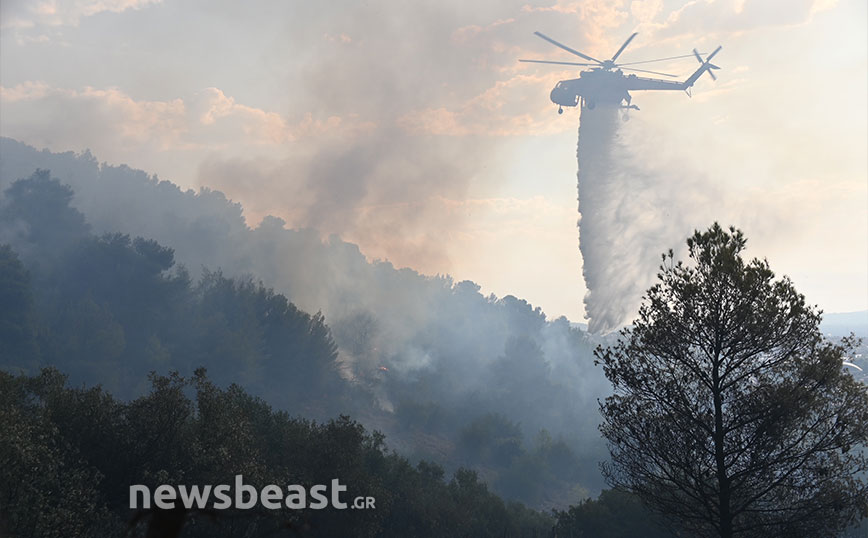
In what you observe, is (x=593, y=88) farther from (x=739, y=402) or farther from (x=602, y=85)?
(x=739, y=402)

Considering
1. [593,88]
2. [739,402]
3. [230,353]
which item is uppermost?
[593,88]

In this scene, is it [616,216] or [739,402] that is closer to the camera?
[739,402]

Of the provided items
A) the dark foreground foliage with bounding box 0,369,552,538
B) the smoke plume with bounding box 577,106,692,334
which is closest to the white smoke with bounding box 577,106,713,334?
the smoke plume with bounding box 577,106,692,334

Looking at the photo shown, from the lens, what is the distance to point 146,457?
1323 inches

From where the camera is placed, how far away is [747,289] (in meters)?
21.9

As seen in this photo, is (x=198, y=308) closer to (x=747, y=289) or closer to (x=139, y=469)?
(x=139, y=469)

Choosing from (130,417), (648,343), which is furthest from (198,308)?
(648,343)

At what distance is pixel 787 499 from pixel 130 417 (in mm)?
32774

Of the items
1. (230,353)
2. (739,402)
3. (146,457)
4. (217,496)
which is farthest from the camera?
(230,353)

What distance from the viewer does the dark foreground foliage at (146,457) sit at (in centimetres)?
2647

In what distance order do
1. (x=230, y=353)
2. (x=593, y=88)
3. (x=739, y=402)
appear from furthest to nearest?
(x=230, y=353) < (x=593, y=88) < (x=739, y=402)

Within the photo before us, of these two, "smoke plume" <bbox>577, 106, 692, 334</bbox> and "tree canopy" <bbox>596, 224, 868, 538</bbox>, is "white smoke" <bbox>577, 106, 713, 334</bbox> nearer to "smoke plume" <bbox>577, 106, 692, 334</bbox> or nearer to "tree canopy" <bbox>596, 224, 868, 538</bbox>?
"smoke plume" <bbox>577, 106, 692, 334</bbox>

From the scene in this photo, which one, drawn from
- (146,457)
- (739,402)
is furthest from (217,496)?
(739,402)

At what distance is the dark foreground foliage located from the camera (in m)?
26.5
